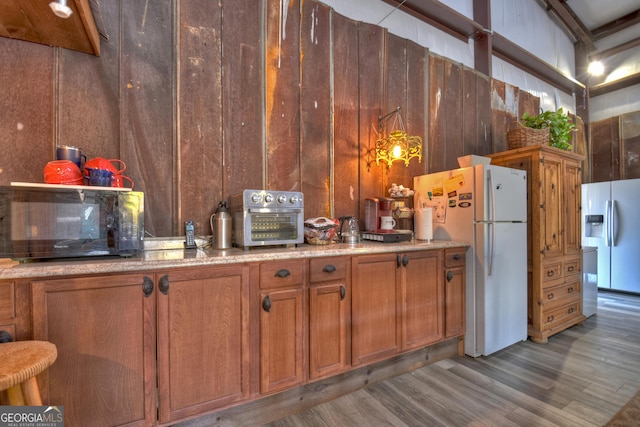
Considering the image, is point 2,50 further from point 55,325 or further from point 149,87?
point 55,325

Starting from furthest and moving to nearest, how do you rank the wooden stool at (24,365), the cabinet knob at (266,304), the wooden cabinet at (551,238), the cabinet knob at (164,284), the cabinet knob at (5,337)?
the wooden cabinet at (551,238), the cabinet knob at (266,304), the cabinet knob at (164,284), the cabinet knob at (5,337), the wooden stool at (24,365)

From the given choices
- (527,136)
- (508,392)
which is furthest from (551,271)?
(508,392)

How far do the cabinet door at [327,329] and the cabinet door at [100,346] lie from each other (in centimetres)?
83

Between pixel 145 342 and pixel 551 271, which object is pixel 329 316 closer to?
pixel 145 342

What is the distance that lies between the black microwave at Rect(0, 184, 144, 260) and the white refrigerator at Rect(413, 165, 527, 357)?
2.38 m

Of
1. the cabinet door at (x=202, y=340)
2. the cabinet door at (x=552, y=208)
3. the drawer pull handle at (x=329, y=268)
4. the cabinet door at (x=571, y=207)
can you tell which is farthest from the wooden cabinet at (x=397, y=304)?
the cabinet door at (x=571, y=207)

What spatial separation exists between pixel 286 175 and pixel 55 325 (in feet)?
5.24

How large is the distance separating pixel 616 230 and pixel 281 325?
5470 mm

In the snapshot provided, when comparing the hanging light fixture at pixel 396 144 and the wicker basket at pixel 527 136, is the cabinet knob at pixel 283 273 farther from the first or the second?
the wicker basket at pixel 527 136

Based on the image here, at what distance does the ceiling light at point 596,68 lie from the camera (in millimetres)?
4902

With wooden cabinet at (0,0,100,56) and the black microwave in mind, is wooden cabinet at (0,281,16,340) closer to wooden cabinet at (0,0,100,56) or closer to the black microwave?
the black microwave

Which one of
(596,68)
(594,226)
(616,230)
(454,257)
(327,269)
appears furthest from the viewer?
(596,68)

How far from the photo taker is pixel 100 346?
121 centimetres

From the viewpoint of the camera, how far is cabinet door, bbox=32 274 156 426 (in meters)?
1.14
